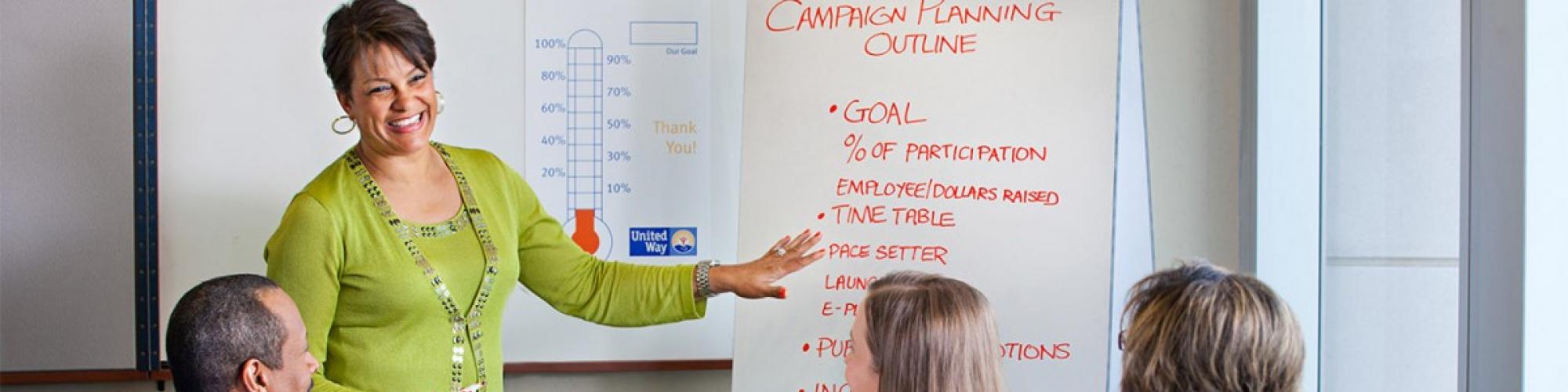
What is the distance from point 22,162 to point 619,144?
1.32 metres

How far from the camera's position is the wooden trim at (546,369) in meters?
3.01

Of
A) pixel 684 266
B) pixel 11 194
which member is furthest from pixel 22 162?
pixel 684 266

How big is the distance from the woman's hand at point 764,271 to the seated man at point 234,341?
3.24ft

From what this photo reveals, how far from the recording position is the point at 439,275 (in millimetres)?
2363

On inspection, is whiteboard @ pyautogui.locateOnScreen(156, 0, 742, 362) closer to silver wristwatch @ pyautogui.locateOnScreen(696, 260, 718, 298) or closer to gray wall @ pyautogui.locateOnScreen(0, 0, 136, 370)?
gray wall @ pyautogui.locateOnScreen(0, 0, 136, 370)

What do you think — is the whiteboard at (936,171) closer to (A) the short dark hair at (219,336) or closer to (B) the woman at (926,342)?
(B) the woman at (926,342)

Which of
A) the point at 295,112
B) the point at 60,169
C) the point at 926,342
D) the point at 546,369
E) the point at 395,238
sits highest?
the point at 295,112

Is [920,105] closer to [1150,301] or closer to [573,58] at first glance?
[573,58]

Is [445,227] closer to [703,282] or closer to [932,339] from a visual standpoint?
[703,282]

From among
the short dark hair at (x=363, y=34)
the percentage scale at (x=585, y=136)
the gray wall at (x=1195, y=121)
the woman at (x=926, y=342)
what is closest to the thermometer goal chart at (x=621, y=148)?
the percentage scale at (x=585, y=136)

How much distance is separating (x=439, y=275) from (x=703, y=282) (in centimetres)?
51

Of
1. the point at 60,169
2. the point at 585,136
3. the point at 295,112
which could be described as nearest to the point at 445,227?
the point at 585,136

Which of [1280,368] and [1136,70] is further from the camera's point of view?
[1136,70]

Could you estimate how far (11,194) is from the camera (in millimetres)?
2963
